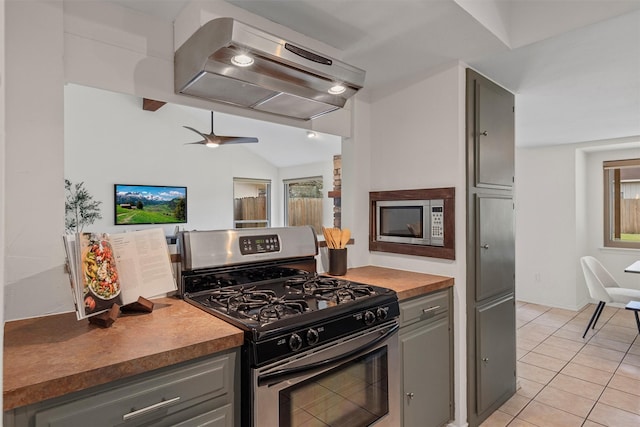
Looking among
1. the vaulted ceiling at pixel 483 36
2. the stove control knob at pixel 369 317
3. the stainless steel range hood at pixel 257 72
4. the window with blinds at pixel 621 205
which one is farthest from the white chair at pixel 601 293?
the stainless steel range hood at pixel 257 72

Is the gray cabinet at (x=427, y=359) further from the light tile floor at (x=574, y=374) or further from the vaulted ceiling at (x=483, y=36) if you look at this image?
the vaulted ceiling at (x=483, y=36)

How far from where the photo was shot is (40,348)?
1.03 meters

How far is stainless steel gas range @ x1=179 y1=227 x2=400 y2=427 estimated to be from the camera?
1.16 meters

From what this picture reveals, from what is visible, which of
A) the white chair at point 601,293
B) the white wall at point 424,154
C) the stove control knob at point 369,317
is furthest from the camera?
the white chair at point 601,293

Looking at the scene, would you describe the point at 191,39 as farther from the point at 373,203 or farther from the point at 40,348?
the point at 373,203

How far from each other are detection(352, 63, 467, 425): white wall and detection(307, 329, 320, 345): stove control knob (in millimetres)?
1123

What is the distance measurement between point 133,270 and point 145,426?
59 centimetres

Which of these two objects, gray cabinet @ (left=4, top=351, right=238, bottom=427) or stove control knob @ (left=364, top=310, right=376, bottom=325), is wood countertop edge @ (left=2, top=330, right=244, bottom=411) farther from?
stove control knob @ (left=364, top=310, right=376, bottom=325)

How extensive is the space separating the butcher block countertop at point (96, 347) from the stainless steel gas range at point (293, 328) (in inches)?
4.1

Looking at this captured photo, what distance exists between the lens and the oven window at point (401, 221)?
→ 2256mm

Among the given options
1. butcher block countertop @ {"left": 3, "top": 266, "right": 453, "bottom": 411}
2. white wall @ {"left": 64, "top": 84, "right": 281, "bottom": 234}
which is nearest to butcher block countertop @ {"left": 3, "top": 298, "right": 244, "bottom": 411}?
butcher block countertop @ {"left": 3, "top": 266, "right": 453, "bottom": 411}

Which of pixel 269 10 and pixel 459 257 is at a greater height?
pixel 269 10

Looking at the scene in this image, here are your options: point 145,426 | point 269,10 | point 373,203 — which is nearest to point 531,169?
point 373,203

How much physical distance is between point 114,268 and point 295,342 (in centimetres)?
71
